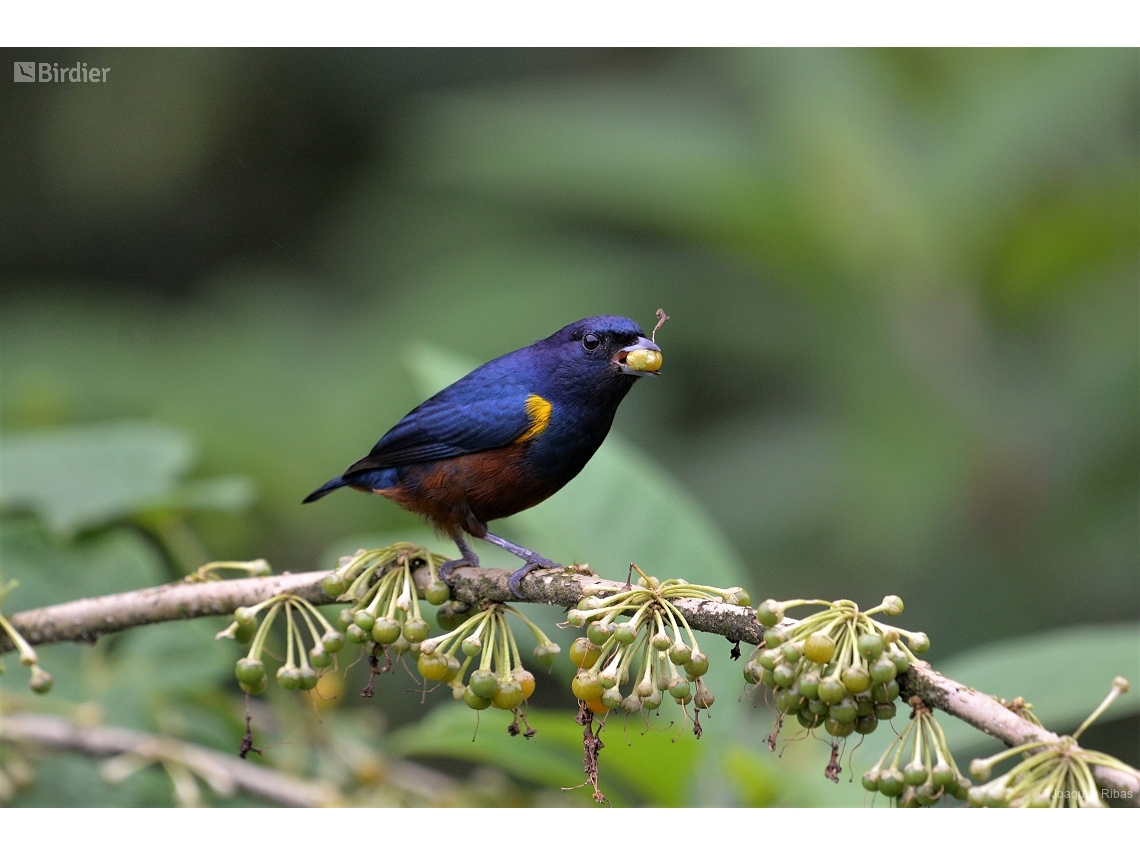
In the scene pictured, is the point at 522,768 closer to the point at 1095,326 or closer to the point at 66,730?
the point at 66,730

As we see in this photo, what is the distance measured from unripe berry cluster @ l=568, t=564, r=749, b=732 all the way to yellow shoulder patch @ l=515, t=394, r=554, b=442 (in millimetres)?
1091

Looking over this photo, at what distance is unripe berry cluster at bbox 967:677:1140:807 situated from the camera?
168 centimetres

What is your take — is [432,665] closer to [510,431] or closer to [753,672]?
[753,672]

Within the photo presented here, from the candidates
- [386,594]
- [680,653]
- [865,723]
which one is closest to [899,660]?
[865,723]

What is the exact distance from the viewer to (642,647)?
214cm

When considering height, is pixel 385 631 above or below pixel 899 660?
below

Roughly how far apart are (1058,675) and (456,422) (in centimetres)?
186

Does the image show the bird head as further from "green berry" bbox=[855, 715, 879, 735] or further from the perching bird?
"green berry" bbox=[855, 715, 879, 735]

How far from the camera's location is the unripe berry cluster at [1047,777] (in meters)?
1.68

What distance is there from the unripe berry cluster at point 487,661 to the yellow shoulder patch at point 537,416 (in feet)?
2.90

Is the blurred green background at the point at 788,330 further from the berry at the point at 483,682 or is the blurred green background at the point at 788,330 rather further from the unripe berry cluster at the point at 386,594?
the berry at the point at 483,682

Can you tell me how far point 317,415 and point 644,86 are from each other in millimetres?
3716

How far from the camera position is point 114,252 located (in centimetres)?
908

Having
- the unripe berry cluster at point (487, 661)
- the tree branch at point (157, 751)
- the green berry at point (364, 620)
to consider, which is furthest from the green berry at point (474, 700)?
the tree branch at point (157, 751)
